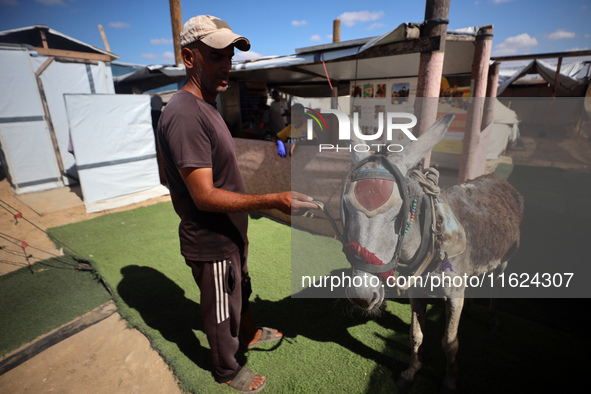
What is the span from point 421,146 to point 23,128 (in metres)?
10.7

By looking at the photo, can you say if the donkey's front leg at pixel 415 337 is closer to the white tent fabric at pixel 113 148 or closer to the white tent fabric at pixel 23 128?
the white tent fabric at pixel 113 148

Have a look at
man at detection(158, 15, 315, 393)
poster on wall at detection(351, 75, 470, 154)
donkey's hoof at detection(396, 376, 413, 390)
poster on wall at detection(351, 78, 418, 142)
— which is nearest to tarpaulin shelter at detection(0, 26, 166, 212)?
poster on wall at detection(351, 78, 418, 142)

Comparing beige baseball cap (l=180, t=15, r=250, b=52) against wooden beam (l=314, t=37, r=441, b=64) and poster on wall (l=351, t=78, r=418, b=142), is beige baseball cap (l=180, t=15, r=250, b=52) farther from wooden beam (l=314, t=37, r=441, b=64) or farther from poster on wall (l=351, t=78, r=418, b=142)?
poster on wall (l=351, t=78, r=418, b=142)

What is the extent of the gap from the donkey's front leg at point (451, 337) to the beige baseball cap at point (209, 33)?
8.08ft

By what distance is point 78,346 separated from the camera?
3080 mm

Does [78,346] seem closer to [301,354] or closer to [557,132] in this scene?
[301,354]

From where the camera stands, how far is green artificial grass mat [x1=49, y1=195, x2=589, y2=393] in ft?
8.48

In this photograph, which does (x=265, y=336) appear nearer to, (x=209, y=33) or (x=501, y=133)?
(x=209, y=33)

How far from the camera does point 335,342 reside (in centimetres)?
309

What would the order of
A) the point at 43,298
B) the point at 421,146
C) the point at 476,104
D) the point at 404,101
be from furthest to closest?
the point at 404,101 < the point at 476,104 < the point at 43,298 < the point at 421,146

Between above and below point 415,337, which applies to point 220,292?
above

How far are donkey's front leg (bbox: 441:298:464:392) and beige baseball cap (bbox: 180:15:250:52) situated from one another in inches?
97.0

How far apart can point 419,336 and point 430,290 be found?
51 cm

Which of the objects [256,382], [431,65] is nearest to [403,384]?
[256,382]
